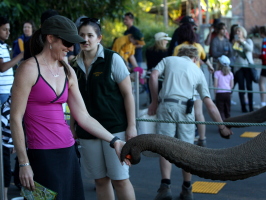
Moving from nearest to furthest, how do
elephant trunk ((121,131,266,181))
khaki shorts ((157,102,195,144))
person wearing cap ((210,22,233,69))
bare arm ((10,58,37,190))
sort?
elephant trunk ((121,131,266,181)) → bare arm ((10,58,37,190)) → khaki shorts ((157,102,195,144)) → person wearing cap ((210,22,233,69))

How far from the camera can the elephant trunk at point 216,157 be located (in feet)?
11.3

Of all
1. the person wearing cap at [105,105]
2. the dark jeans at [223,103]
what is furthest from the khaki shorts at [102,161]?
the dark jeans at [223,103]

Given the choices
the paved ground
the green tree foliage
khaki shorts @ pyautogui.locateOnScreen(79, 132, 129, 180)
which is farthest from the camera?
the green tree foliage

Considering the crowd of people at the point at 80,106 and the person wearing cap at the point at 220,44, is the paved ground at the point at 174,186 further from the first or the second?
the person wearing cap at the point at 220,44

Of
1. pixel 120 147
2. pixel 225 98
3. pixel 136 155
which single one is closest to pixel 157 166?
pixel 225 98

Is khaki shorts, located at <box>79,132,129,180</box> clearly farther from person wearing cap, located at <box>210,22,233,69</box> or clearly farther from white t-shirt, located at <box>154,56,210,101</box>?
person wearing cap, located at <box>210,22,233,69</box>

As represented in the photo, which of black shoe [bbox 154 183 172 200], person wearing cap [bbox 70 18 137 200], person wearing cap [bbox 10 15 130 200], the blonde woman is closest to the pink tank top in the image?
person wearing cap [bbox 10 15 130 200]

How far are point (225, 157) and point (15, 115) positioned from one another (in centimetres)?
155

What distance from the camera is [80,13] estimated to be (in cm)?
1310

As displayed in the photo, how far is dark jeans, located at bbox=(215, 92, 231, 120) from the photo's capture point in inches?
449

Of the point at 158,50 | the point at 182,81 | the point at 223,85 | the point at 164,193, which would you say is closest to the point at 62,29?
the point at 182,81

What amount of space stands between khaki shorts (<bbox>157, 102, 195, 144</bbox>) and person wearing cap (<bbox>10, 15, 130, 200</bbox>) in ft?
7.37

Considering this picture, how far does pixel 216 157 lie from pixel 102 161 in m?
2.00

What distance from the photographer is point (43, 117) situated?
165 inches
